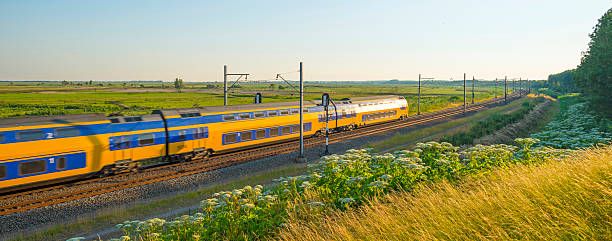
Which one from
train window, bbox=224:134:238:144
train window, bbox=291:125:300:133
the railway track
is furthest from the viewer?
train window, bbox=291:125:300:133

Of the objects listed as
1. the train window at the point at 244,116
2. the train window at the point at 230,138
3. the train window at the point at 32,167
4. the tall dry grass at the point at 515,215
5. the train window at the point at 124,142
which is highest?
the train window at the point at 244,116

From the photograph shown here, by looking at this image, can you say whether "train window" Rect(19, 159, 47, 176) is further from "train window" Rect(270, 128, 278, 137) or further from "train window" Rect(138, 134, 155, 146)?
"train window" Rect(270, 128, 278, 137)

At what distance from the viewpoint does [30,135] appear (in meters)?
16.6

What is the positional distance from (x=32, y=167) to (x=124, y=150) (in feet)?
14.0

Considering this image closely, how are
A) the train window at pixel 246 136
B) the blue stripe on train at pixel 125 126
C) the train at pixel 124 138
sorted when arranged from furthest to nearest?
the train window at pixel 246 136
the blue stripe on train at pixel 125 126
the train at pixel 124 138

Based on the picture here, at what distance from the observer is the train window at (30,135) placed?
16.3 m

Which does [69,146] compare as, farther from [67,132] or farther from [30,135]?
[30,135]

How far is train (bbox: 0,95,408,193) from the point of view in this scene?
53.9 ft

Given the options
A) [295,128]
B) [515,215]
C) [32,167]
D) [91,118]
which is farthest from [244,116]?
[515,215]

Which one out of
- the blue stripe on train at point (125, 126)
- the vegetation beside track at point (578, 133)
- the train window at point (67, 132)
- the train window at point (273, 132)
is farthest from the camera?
the train window at point (273, 132)

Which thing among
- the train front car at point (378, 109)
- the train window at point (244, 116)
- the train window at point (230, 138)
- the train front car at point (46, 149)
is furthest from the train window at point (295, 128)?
the train front car at point (46, 149)

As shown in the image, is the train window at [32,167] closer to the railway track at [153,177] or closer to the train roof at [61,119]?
the railway track at [153,177]

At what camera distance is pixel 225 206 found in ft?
31.0

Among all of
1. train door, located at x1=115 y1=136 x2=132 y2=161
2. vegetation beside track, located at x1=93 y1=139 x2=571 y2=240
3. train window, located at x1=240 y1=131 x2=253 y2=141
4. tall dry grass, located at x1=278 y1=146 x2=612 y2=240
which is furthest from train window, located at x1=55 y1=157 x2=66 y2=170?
tall dry grass, located at x1=278 y1=146 x2=612 y2=240
